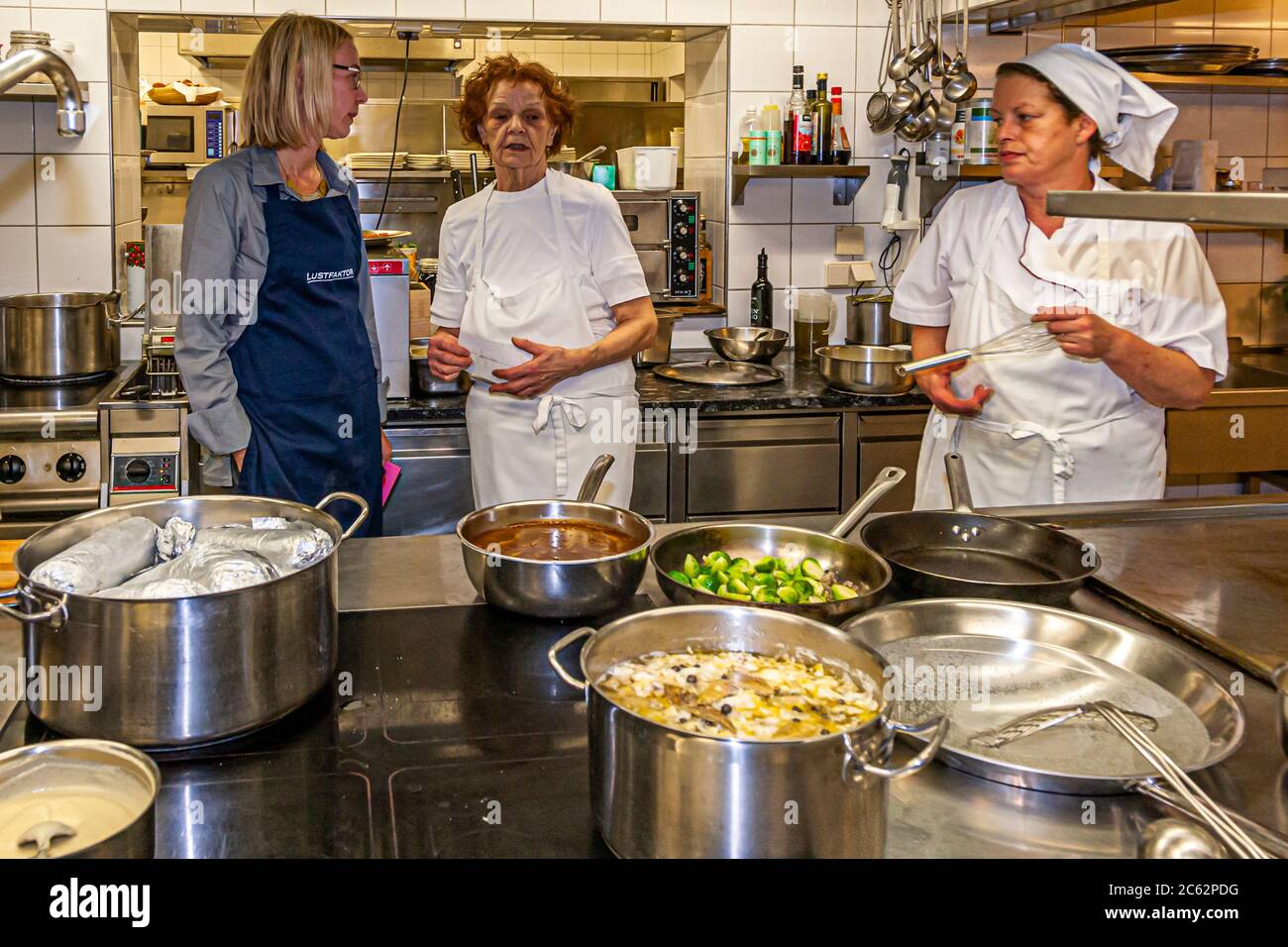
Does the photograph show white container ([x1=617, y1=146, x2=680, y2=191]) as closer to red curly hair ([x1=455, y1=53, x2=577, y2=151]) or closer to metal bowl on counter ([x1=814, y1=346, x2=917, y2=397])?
metal bowl on counter ([x1=814, y1=346, x2=917, y2=397])

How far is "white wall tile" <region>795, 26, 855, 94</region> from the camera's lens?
4.05 meters

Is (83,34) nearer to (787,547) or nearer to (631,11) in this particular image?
(631,11)

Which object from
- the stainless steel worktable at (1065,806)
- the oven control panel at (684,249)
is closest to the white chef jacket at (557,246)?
the oven control panel at (684,249)

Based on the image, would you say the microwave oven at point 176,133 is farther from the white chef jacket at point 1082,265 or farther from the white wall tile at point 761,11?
the white chef jacket at point 1082,265

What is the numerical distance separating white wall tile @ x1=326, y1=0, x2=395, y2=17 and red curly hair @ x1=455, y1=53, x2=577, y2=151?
98 cm

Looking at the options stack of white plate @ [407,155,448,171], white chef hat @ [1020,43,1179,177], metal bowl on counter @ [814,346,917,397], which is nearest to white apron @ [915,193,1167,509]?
white chef hat @ [1020,43,1179,177]

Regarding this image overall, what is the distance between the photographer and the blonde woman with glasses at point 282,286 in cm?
244

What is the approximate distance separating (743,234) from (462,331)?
1478 mm

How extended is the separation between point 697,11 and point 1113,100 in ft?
6.34

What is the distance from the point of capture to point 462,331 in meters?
3.01

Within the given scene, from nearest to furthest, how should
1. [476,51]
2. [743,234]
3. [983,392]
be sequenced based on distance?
1. [983,392]
2. [743,234]
3. [476,51]

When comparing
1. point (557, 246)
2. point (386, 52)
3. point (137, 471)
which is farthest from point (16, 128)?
point (386, 52)
